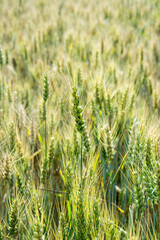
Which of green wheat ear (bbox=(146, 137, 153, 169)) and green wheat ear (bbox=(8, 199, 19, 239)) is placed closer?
green wheat ear (bbox=(8, 199, 19, 239))

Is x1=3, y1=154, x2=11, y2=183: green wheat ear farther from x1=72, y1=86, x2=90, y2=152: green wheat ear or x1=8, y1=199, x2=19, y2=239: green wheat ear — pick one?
x1=72, y1=86, x2=90, y2=152: green wheat ear

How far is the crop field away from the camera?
87 centimetres

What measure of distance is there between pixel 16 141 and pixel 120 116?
57 cm

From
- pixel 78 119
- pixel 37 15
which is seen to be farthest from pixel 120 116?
pixel 37 15

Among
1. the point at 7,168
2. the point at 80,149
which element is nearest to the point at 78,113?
the point at 80,149

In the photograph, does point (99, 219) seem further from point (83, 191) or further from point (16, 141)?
point (16, 141)

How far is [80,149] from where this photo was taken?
112 cm

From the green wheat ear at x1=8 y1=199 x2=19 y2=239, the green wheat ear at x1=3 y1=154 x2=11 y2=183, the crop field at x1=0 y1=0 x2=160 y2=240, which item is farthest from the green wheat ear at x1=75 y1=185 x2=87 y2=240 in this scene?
the green wheat ear at x1=3 y1=154 x2=11 y2=183

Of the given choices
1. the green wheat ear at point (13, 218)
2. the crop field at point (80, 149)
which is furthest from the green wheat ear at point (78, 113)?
the green wheat ear at point (13, 218)

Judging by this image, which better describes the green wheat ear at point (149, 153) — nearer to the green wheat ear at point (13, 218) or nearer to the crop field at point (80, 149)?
the crop field at point (80, 149)

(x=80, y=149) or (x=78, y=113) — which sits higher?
(x=78, y=113)

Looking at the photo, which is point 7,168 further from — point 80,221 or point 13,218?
point 80,221

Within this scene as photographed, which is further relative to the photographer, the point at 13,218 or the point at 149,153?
the point at 149,153

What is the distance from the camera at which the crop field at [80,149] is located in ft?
2.86
